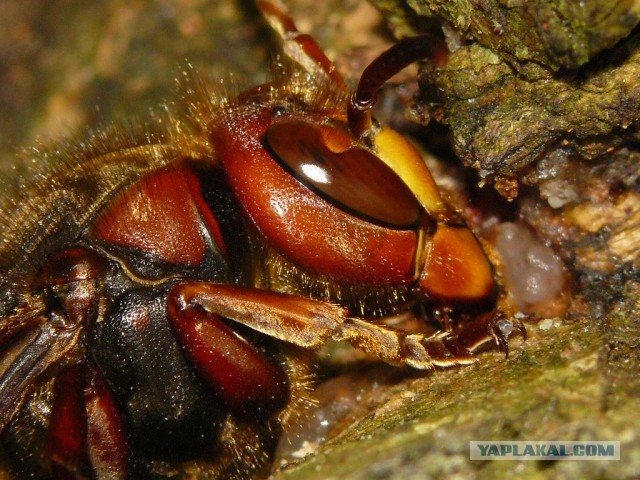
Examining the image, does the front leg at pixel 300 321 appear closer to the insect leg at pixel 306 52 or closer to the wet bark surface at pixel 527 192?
the wet bark surface at pixel 527 192

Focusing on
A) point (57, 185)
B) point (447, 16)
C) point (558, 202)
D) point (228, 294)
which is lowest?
point (558, 202)

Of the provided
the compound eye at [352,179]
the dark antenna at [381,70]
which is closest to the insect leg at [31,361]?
the compound eye at [352,179]

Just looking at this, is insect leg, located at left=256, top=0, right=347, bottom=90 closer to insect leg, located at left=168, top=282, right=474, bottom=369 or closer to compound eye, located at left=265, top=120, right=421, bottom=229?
compound eye, located at left=265, top=120, right=421, bottom=229

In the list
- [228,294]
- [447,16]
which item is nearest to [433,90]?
[447,16]

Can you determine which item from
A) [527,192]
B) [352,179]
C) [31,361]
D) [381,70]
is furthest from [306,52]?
[31,361]

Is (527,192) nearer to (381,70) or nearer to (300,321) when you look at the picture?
(381,70)

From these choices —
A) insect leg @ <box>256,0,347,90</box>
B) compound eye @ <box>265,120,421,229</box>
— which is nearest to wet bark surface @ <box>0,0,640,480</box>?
insect leg @ <box>256,0,347,90</box>

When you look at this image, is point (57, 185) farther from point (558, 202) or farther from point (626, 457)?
point (626, 457)
